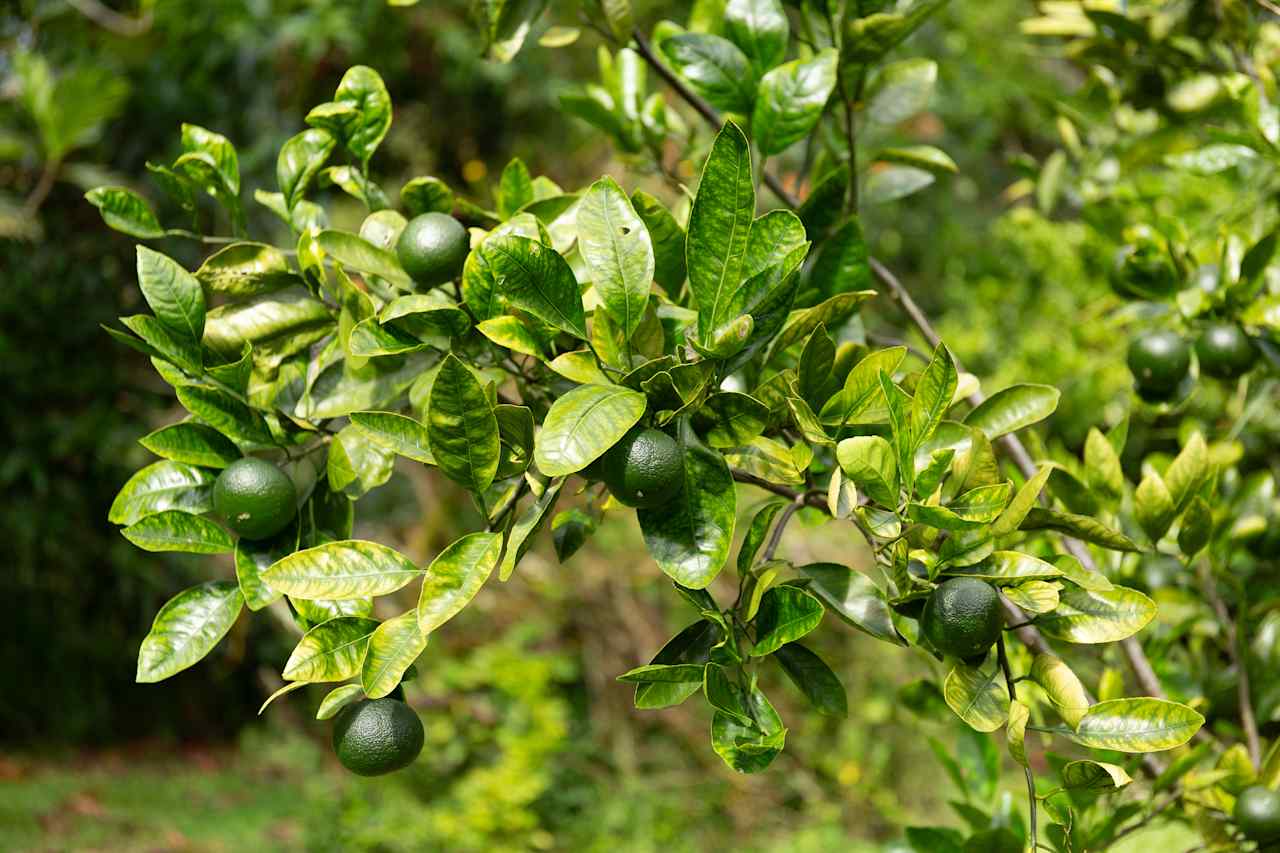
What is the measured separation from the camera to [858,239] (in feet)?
2.24

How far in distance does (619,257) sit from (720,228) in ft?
0.18

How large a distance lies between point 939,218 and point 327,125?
4212 mm

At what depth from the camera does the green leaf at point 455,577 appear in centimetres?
51

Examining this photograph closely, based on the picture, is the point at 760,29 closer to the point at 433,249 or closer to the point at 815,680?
the point at 433,249

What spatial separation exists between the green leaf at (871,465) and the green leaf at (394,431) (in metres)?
0.22

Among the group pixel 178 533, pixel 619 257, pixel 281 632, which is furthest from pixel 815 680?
pixel 281 632

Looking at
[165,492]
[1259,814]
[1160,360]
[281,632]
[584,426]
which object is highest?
[584,426]

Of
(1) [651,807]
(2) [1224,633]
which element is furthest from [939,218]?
(2) [1224,633]

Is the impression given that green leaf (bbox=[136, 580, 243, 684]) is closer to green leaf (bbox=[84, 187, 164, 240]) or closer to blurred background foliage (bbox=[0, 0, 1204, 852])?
green leaf (bbox=[84, 187, 164, 240])

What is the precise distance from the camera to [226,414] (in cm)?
61

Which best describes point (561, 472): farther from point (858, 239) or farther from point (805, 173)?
point (805, 173)

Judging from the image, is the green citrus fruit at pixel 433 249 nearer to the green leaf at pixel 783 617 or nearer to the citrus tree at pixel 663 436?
the citrus tree at pixel 663 436

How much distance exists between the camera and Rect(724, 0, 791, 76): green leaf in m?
0.75

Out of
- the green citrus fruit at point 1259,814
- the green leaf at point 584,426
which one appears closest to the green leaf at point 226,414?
the green leaf at point 584,426
